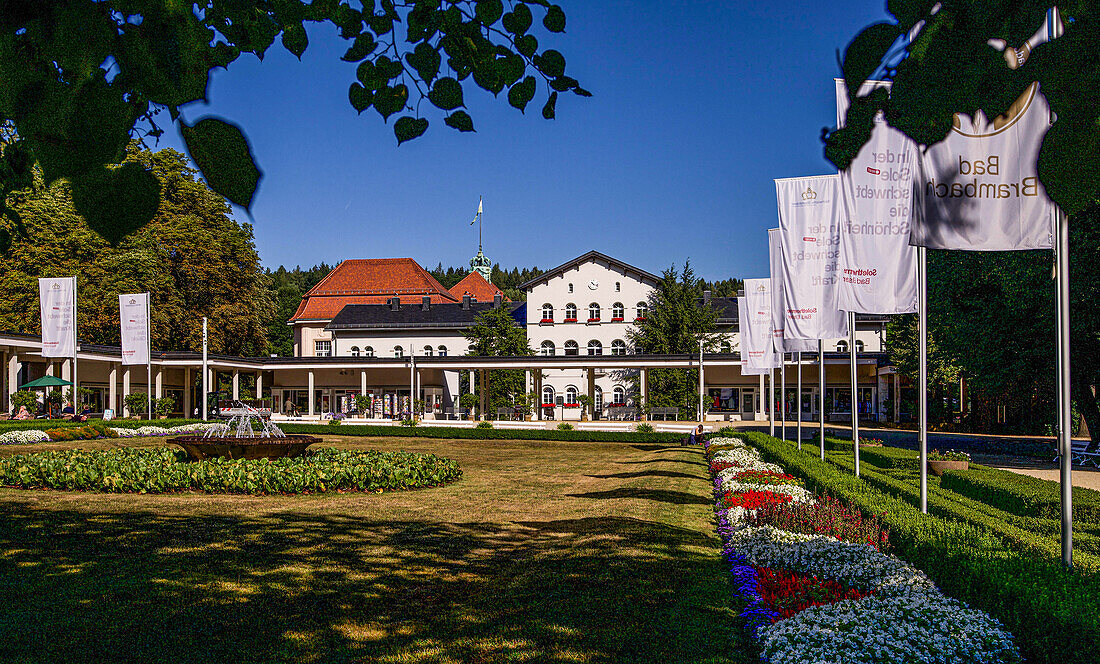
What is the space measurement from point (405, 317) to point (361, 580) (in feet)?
159

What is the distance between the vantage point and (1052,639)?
484cm

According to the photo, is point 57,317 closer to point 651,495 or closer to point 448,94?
point 651,495

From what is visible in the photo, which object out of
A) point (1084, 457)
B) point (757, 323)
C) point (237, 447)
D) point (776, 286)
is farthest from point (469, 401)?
point (1084, 457)

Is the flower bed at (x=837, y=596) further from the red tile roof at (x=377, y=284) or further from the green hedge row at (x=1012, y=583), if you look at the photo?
the red tile roof at (x=377, y=284)

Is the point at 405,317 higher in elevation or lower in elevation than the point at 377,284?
lower

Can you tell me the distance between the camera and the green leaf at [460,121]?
3.18 meters

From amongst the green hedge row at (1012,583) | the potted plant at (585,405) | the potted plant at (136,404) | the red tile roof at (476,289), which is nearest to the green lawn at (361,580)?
the green hedge row at (1012,583)

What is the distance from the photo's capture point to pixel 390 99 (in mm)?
3229

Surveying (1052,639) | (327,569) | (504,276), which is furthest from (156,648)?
(504,276)

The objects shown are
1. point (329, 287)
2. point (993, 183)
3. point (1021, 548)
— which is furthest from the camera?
point (329, 287)

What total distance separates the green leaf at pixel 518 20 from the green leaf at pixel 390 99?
590 mm

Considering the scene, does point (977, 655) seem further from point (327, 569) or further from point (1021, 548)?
point (327, 569)

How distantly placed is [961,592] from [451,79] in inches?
224

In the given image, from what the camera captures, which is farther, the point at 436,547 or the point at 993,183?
the point at 436,547
